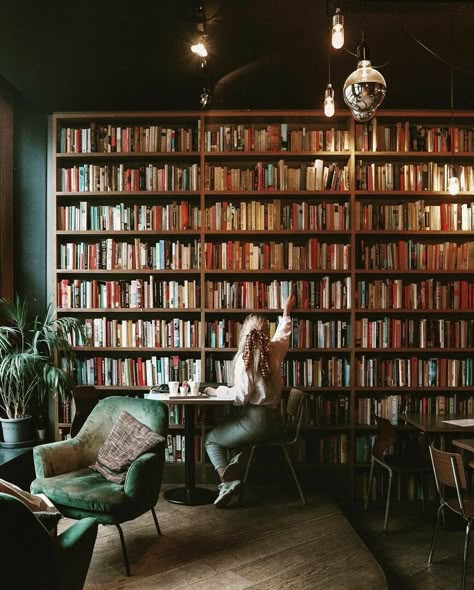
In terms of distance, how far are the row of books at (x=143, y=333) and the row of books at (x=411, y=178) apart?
6.52 ft

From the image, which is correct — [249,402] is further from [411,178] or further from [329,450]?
[411,178]

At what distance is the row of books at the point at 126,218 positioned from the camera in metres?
5.29

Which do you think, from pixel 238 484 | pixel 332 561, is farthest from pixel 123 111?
pixel 332 561

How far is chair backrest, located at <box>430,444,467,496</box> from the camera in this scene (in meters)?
3.33

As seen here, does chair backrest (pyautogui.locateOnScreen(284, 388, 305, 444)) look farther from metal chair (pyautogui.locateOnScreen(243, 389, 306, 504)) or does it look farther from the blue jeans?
the blue jeans

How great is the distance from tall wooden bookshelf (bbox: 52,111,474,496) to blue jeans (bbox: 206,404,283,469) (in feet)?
2.44

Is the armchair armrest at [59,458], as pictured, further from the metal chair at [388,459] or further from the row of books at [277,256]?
the metal chair at [388,459]

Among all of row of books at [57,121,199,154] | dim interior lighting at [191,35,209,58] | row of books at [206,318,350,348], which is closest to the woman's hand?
row of books at [206,318,350,348]

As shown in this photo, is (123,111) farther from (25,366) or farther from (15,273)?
(25,366)

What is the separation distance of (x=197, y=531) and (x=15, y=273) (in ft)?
9.79

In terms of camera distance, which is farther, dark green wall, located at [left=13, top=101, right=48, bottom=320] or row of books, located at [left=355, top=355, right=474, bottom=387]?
dark green wall, located at [left=13, top=101, right=48, bottom=320]

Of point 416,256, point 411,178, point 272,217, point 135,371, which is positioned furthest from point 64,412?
point 411,178

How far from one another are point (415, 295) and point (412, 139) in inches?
55.5

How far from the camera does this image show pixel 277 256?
17.4ft
